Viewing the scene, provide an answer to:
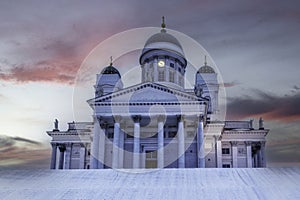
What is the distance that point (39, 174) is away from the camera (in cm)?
1449

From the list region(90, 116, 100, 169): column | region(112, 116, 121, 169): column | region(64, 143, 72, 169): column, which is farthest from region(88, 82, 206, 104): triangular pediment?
region(64, 143, 72, 169): column

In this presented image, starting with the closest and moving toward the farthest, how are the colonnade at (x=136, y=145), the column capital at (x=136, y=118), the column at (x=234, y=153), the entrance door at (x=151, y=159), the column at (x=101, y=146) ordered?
the colonnade at (x=136, y=145)
the column capital at (x=136, y=118)
the column at (x=101, y=146)
the entrance door at (x=151, y=159)
the column at (x=234, y=153)

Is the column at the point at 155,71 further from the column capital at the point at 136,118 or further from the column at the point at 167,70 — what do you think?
the column capital at the point at 136,118

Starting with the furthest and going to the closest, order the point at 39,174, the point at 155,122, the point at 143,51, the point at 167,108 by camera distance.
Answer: the point at 143,51 → the point at 155,122 → the point at 167,108 → the point at 39,174

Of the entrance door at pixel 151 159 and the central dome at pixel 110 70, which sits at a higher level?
the central dome at pixel 110 70

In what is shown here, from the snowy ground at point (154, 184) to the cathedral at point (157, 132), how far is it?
19171 mm

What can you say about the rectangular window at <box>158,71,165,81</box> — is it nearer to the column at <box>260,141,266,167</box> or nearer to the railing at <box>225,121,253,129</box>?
the railing at <box>225,121,253,129</box>

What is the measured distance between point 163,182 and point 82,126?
40966 mm

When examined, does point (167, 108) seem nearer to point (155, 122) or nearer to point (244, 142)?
point (155, 122)

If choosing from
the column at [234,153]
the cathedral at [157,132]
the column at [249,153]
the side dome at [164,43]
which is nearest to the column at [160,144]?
the cathedral at [157,132]

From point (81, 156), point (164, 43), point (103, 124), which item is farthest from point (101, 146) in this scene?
point (164, 43)

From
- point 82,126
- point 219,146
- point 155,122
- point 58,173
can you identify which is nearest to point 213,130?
point 219,146

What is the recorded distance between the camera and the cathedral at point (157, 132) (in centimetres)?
3462

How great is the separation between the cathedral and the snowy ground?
62.9ft
